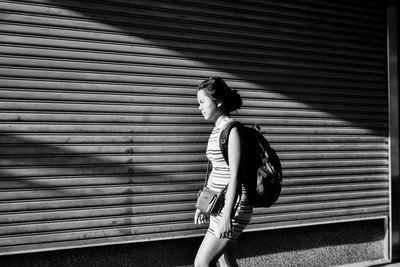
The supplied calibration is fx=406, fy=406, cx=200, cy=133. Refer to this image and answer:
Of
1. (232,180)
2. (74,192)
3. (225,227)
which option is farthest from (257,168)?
(74,192)

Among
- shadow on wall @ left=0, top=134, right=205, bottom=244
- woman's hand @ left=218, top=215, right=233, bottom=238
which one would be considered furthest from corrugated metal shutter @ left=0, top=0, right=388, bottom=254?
woman's hand @ left=218, top=215, right=233, bottom=238

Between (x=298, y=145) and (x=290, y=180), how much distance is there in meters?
0.45

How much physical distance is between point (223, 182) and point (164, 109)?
1.55m

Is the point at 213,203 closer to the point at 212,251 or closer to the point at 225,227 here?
the point at 225,227

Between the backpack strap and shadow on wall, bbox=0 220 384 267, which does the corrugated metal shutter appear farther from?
the backpack strap

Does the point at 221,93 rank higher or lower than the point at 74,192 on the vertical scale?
higher

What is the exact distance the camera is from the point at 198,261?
2.95 meters

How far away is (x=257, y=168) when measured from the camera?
2.88 m

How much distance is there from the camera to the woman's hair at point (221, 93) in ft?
9.89

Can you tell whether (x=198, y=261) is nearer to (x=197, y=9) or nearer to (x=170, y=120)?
(x=170, y=120)

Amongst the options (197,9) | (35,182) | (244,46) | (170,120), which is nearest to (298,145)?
(244,46)

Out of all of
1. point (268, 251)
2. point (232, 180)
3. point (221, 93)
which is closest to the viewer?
point (232, 180)

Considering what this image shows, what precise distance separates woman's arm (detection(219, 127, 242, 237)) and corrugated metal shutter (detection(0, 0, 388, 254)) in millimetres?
1577

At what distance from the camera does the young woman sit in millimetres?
2803
